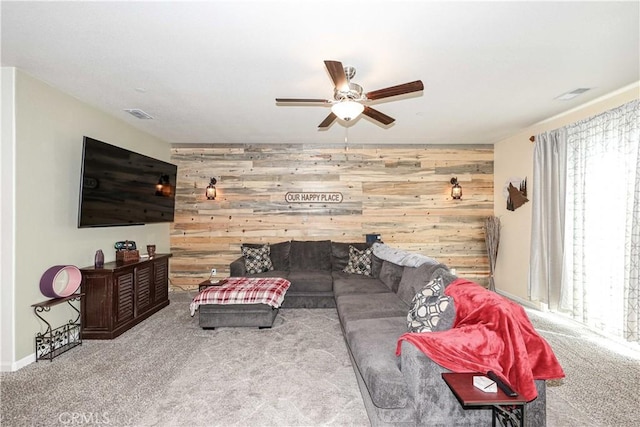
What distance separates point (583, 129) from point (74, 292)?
6684 mm

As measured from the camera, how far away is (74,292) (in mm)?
3459

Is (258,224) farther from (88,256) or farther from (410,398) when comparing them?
(410,398)

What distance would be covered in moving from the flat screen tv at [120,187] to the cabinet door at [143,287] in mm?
707

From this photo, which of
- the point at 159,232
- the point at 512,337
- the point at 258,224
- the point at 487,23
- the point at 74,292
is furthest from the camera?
the point at 258,224

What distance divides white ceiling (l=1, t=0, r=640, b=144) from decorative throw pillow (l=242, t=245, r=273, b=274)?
7.88ft

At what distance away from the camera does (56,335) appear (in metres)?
3.33

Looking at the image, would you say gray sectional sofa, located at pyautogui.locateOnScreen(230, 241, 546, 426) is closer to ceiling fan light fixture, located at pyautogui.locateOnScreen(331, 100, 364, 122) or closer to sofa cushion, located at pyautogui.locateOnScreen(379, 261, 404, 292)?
sofa cushion, located at pyautogui.locateOnScreen(379, 261, 404, 292)

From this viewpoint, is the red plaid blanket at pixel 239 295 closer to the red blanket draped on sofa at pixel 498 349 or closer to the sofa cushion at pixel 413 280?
the sofa cushion at pixel 413 280

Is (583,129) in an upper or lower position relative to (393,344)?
upper

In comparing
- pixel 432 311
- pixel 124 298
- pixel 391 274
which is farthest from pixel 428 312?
pixel 124 298

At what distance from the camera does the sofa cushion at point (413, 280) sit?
3291mm

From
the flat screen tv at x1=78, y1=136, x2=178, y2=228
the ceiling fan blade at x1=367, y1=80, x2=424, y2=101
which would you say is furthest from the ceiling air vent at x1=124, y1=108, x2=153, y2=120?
the ceiling fan blade at x1=367, y1=80, x2=424, y2=101

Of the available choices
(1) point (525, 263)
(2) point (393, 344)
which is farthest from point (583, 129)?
(2) point (393, 344)

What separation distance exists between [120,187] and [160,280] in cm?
166
